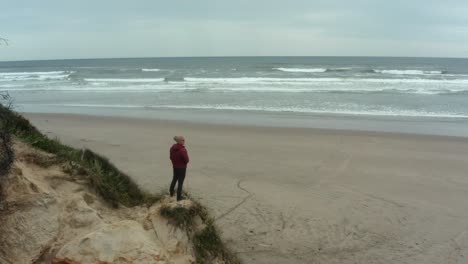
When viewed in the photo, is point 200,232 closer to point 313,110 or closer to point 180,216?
point 180,216

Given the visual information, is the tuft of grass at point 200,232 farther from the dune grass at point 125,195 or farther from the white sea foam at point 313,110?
the white sea foam at point 313,110

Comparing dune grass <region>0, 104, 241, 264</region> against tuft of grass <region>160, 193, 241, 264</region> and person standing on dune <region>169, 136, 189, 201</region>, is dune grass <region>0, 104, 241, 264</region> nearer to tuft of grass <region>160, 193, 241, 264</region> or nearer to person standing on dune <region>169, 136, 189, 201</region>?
tuft of grass <region>160, 193, 241, 264</region>

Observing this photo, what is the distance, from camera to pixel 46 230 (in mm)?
3812

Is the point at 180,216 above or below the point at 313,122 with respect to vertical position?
above

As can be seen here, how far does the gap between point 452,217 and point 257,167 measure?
5042mm

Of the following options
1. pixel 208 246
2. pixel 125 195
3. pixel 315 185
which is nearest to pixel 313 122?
pixel 315 185

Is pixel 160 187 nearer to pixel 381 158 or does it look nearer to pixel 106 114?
pixel 381 158

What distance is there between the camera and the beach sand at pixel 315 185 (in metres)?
7.20

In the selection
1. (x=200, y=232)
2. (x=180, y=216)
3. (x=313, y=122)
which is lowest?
(x=313, y=122)

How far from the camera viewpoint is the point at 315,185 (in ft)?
33.7

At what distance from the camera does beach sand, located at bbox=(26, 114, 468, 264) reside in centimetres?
720

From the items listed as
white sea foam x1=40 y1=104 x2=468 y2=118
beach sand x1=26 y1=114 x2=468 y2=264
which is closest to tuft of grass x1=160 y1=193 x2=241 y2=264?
beach sand x1=26 y1=114 x2=468 y2=264

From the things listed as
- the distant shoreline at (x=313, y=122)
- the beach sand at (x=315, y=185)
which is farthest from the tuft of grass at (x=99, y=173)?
the distant shoreline at (x=313, y=122)

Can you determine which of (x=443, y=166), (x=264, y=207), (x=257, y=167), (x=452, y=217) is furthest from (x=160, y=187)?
(x=443, y=166)
